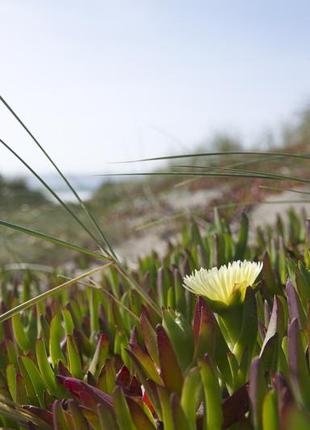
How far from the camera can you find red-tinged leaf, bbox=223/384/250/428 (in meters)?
0.64

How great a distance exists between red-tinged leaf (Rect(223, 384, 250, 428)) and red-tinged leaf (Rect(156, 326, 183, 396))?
2.1 inches

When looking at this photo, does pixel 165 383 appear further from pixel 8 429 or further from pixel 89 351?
pixel 89 351

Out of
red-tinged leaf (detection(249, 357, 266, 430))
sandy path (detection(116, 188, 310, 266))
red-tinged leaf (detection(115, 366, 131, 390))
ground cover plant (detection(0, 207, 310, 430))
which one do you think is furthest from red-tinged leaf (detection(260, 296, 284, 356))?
sandy path (detection(116, 188, 310, 266))


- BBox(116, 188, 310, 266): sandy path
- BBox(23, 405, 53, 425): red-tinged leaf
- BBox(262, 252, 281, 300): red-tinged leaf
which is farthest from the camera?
BBox(116, 188, 310, 266): sandy path

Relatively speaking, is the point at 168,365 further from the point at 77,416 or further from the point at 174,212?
the point at 174,212

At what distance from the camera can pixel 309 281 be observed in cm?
84

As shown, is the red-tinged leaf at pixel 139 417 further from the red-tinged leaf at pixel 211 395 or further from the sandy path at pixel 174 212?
the sandy path at pixel 174 212

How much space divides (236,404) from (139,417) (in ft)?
0.33

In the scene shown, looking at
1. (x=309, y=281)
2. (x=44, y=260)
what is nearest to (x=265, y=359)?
(x=309, y=281)

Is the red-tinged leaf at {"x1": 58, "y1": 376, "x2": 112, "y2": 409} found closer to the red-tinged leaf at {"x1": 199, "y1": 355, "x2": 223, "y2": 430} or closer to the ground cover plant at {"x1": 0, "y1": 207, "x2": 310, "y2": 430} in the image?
the ground cover plant at {"x1": 0, "y1": 207, "x2": 310, "y2": 430}

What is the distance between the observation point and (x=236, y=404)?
2.10 feet

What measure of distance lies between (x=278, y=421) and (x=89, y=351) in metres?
0.61

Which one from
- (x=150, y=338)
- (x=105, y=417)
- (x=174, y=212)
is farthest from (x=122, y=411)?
(x=174, y=212)

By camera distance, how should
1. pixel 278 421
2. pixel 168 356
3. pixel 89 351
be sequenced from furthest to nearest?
pixel 89 351, pixel 168 356, pixel 278 421
